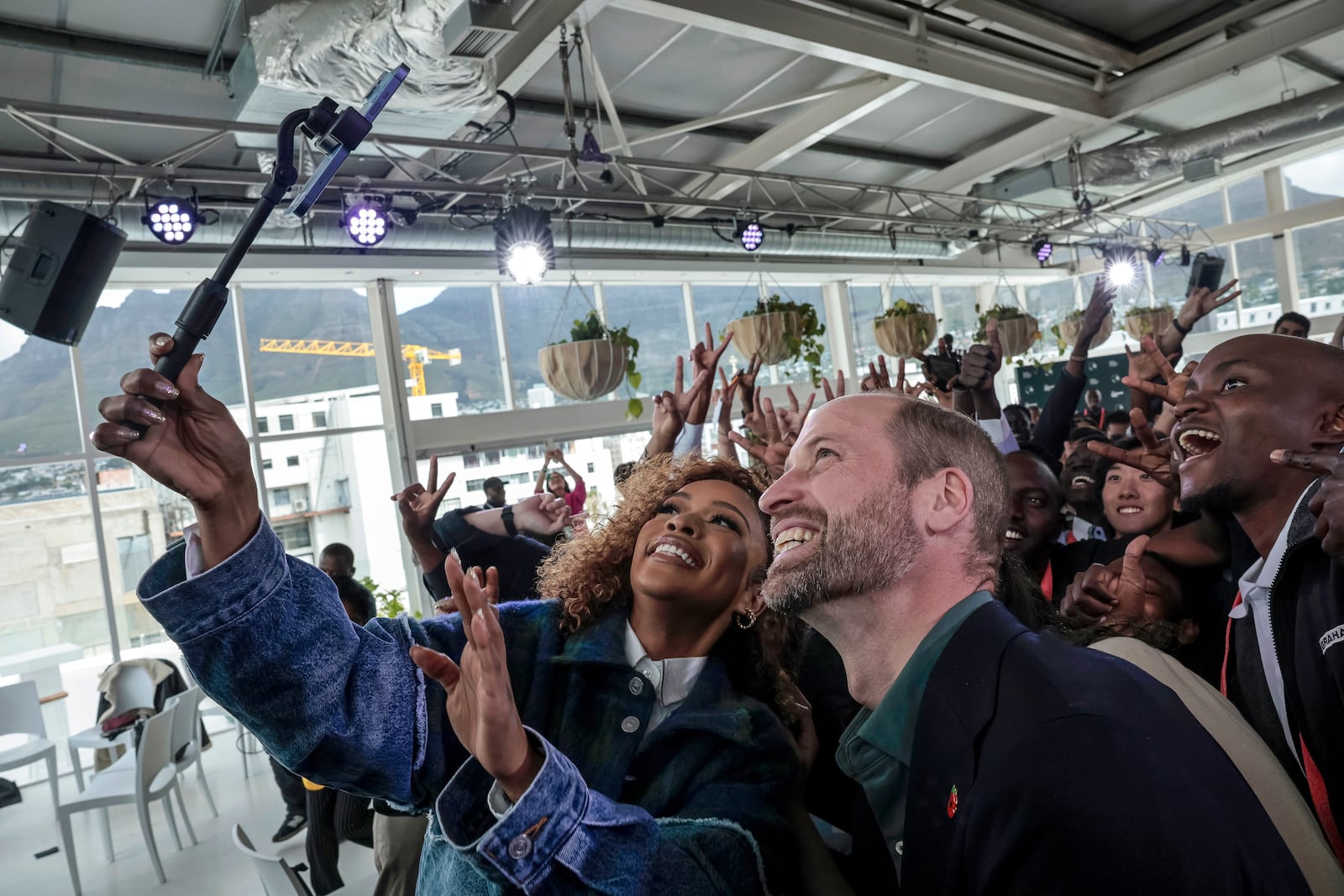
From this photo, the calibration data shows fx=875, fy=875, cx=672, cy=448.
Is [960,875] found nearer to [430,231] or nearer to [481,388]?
[430,231]

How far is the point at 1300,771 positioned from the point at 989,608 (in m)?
0.65

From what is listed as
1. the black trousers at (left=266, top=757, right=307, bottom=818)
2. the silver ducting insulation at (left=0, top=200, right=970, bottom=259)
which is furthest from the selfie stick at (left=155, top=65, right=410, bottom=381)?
the silver ducting insulation at (left=0, top=200, right=970, bottom=259)

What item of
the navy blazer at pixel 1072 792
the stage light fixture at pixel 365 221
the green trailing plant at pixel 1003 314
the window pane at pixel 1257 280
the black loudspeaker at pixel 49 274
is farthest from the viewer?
the window pane at pixel 1257 280

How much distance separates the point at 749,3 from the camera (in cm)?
485

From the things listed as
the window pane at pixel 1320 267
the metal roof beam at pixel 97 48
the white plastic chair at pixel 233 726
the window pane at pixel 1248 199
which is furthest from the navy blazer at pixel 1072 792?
the window pane at pixel 1248 199

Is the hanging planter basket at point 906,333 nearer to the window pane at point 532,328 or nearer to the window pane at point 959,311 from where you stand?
the window pane at point 532,328

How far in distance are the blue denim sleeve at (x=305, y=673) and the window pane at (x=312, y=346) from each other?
27.1 feet

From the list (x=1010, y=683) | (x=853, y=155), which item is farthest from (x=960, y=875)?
(x=853, y=155)

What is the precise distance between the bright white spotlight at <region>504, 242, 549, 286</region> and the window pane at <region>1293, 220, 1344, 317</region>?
11351mm

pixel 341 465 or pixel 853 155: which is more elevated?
pixel 853 155

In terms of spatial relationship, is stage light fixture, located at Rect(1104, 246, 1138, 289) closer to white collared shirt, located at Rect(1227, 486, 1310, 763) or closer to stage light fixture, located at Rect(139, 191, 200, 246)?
stage light fixture, located at Rect(139, 191, 200, 246)

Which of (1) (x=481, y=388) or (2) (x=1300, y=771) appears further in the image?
(1) (x=481, y=388)

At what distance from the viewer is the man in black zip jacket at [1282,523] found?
1226 millimetres

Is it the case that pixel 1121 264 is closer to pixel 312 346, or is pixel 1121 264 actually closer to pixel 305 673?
pixel 312 346
